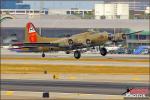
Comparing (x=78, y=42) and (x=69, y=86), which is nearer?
(x=69, y=86)

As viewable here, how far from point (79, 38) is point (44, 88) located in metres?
46.8

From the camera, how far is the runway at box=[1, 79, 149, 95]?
5147 centimetres

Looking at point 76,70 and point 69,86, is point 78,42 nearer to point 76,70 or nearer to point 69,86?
point 76,70

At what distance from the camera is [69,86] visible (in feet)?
183

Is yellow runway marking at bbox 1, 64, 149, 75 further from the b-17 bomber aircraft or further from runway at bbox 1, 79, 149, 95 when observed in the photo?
runway at bbox 1, 79, 149, 95

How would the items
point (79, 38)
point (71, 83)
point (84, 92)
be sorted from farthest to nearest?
1. point (79, 38)
2. point (71, 83)
3. point (84, 92)

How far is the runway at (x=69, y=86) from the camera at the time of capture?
51.5 meters

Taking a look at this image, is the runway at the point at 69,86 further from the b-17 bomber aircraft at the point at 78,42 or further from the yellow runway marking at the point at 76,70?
the b-17 bomber aircraft at the point at 78,42

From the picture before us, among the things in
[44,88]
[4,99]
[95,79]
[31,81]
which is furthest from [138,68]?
[4,99]

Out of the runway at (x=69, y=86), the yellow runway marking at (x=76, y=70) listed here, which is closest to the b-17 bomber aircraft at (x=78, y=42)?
the yellow runway marking at (x=76, y=70)

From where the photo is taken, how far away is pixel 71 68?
8275 cm

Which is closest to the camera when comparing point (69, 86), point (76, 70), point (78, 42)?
point (69, 86)

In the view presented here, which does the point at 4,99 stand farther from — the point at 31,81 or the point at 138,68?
the point at 138,68

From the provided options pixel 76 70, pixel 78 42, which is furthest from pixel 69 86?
pixel 78 42
